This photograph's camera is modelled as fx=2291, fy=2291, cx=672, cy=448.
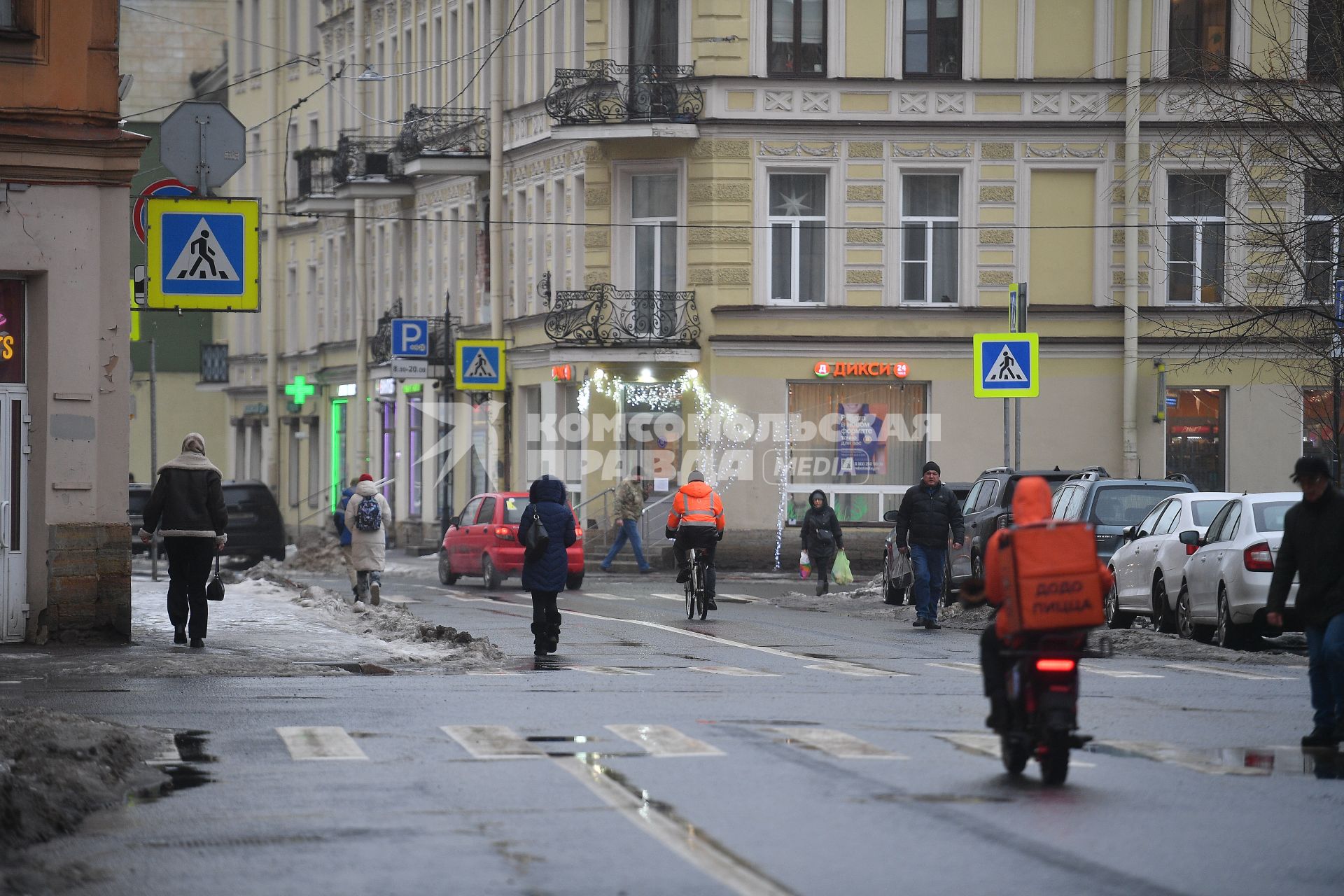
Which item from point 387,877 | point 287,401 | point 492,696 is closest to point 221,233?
point 492,696

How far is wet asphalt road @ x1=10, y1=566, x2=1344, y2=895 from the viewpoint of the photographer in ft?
27.1

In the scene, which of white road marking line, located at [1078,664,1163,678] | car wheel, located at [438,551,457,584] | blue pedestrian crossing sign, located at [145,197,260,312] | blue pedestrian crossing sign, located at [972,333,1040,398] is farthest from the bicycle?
car wheel, located at [438,551,457,584]

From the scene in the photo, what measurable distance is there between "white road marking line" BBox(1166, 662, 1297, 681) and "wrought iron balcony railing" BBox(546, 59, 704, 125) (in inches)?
887

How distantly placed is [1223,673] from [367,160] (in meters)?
36.4

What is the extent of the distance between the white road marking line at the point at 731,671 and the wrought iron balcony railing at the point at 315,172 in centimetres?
3723

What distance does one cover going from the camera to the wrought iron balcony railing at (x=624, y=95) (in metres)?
40.3

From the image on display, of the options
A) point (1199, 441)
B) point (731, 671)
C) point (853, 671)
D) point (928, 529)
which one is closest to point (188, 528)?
point (731, 671)

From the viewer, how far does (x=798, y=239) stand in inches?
1594

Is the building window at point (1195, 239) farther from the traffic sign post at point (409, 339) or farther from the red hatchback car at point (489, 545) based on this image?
the traffic sign post at point (409, 339)

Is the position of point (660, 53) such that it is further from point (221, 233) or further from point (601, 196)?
point (221, 233)

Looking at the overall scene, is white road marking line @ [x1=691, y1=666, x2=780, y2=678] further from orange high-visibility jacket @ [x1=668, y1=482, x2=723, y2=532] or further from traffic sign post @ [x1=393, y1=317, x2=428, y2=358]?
traffic sign post @ [x1=393, y1=317, x2=428, y2=358]

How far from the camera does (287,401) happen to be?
62.0 meters

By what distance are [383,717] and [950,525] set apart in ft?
39.8

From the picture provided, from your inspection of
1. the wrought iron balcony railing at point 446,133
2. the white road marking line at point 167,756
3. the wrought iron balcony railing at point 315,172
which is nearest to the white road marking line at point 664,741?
the white road marking line at point 167,756
